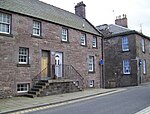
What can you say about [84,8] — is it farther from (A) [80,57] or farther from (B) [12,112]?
(B) [12,112]

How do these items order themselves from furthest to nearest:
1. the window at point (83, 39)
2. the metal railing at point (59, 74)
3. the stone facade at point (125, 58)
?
the stone facade at point (125, 58) < the window at point (83, 39) < the metal railing at point (59, 74)

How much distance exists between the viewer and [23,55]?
17656 mm

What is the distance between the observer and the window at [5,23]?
16359 mm

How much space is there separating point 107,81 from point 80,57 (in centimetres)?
1063

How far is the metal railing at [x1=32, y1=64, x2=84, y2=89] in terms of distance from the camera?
19050 millimetres

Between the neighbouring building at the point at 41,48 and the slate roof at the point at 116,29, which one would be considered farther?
the slate roof at the point at 116,29

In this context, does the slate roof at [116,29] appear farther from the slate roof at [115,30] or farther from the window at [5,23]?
the window at [5,23]

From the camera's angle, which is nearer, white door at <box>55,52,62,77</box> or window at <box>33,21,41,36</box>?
window at <box>33,21,41,36</box>

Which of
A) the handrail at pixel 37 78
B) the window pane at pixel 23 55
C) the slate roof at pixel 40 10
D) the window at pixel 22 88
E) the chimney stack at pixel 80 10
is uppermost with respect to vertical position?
the chimney stack at pixel 80 10

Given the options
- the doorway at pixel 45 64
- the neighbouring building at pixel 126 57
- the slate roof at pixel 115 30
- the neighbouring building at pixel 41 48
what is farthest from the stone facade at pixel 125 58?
the doorway at pixel 45 64

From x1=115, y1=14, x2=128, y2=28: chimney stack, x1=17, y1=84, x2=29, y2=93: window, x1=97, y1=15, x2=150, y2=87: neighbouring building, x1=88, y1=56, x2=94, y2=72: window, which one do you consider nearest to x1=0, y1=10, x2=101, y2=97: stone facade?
x1=17, y1=84, x2=29, y2=93: window

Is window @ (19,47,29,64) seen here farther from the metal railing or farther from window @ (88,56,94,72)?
window @ (88,56,94,72)

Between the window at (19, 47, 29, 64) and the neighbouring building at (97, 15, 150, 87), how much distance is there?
1649cm

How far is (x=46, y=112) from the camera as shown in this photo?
1095 cm
